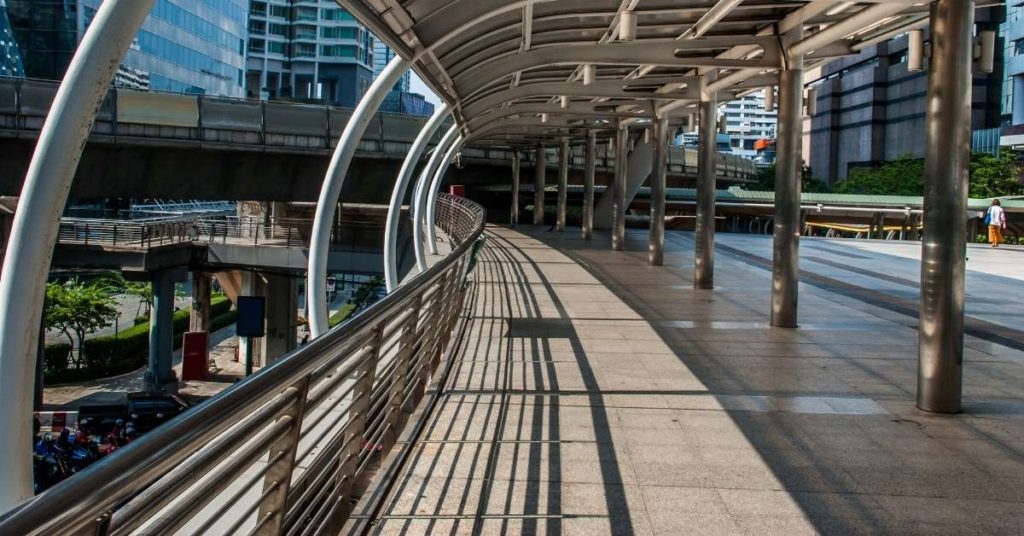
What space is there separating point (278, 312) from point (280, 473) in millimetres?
46242

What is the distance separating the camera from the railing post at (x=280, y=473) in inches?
121

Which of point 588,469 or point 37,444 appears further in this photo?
point 37,444

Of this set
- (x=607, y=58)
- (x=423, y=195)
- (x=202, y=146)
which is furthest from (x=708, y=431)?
(x=202, y=146)

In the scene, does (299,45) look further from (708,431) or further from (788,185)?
(708,431)

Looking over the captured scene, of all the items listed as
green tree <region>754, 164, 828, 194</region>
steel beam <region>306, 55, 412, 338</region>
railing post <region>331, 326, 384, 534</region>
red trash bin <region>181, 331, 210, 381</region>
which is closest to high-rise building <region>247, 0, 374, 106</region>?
green tree <region>754, 164, 828, 194</region>

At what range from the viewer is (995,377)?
8531 millimetres

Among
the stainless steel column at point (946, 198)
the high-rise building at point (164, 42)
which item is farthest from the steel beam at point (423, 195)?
the high-rise building at point (164, 42)

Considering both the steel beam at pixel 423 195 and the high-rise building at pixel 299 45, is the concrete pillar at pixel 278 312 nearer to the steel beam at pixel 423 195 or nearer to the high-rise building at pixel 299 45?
the steel beam at pixel 423 195

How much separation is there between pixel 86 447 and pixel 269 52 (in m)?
99.6

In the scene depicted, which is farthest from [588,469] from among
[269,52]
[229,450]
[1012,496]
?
[269,52]

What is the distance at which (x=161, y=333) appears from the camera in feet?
125

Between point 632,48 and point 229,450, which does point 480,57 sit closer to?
point 632,48

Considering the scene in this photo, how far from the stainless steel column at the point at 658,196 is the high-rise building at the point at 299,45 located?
93.6 meters

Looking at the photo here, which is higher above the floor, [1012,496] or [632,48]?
[632,48]
